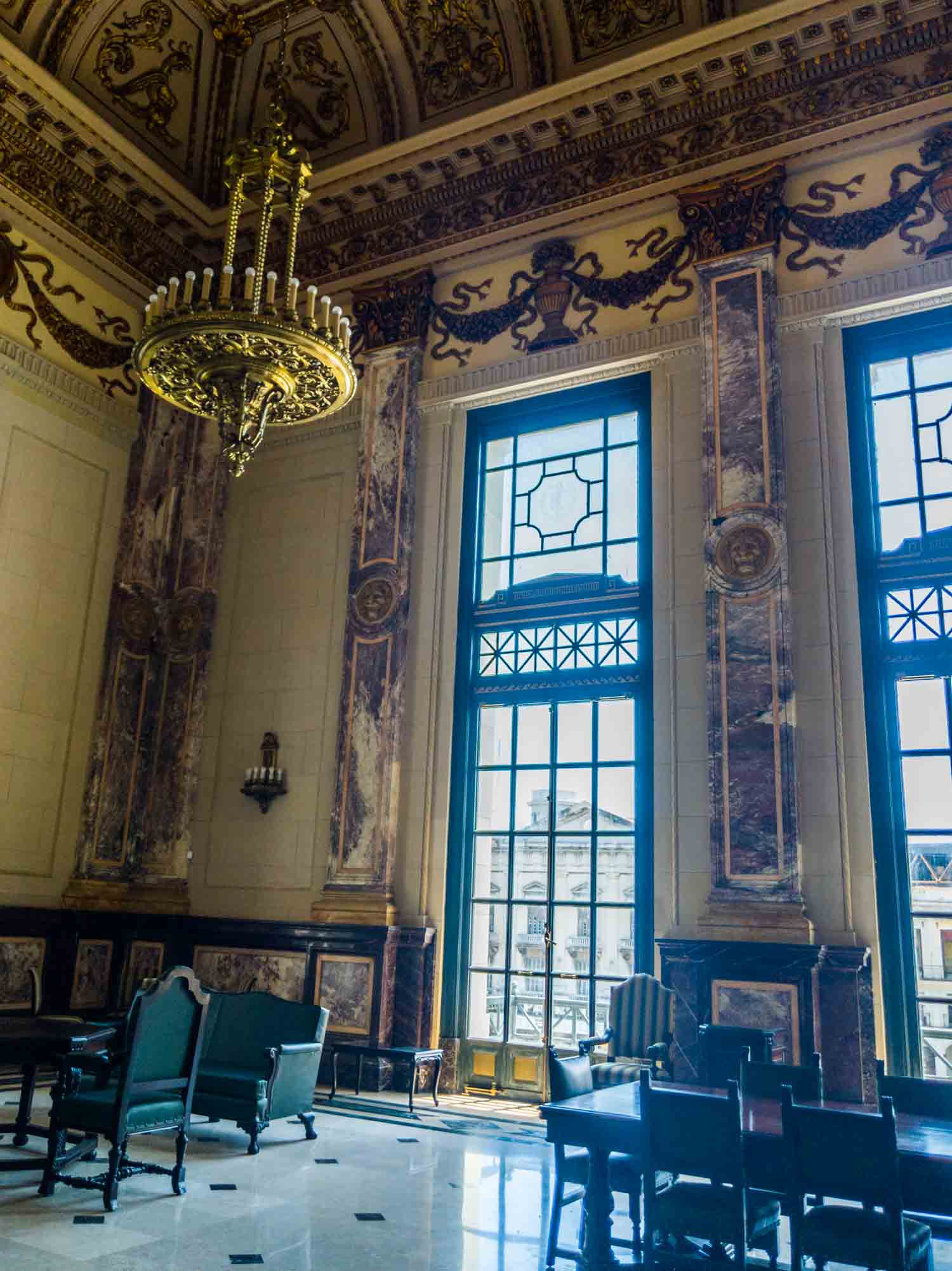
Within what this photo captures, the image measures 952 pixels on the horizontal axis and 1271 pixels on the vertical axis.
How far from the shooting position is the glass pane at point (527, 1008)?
→ 809cm

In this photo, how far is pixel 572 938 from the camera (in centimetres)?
809

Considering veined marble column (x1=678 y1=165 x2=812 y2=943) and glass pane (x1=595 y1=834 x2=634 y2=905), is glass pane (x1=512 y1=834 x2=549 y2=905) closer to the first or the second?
glass pane (x1=595 y1=834 x2=634 y2=905)

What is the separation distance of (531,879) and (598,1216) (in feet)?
14.4

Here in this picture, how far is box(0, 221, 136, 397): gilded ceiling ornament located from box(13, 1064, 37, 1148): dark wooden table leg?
6248mm

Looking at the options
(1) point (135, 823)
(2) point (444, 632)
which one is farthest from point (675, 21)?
(1) point (135, 823)

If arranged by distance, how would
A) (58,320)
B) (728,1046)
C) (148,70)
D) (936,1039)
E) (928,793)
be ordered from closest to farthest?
(728,1046) < (936,1039) < (928,793) < (58,320) < (148,70)

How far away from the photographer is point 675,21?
8.89m

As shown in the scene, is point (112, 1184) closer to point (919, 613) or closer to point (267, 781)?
point (267, 781)

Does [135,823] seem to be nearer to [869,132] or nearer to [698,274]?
[698,274]

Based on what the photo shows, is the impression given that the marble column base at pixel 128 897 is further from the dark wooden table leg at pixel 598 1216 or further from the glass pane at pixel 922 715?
the dark wooden table leg at pixel 598 1216

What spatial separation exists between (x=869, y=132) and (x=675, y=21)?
1.94 meters

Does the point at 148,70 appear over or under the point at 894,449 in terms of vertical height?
over

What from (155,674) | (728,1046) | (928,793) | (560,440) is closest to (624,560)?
(560,440)

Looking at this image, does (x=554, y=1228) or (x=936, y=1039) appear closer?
(x=554, y=1228)
